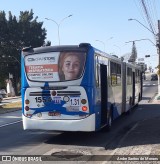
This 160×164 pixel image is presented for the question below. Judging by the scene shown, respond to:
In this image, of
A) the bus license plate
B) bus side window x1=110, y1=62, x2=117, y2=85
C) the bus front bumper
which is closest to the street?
the bus front bumper

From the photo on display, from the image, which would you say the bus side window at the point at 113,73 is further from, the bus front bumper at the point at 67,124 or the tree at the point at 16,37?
the tree at the point at 16,37

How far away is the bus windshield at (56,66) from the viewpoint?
41.0 feet

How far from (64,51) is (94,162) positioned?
4.25 meters

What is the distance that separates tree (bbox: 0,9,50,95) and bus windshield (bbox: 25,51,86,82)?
2274 inches

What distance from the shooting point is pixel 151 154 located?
31.7 ft

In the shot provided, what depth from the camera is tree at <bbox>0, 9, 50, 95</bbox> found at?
70250mm

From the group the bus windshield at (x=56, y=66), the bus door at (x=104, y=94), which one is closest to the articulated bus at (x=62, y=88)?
the bus windshield at (x=56, y=66)

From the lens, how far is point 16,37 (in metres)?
72.5

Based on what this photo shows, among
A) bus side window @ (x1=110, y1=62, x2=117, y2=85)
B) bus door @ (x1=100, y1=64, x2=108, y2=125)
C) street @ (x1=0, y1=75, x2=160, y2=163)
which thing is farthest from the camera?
bus side window @ (x1=110, y1=62, x2=117, y2=85)

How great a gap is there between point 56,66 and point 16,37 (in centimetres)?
6123

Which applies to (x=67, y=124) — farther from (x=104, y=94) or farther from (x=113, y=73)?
(x=113, y=73)

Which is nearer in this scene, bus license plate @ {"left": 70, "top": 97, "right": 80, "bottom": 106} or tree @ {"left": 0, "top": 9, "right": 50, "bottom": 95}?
bus license plate @ {"left": 70, "top": 97, "right": 80, "bottom": 106}

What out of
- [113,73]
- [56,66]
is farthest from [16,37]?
[56,66]

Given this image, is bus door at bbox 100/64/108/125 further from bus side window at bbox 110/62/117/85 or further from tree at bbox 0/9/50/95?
tree at bbox 0/9/50/95
